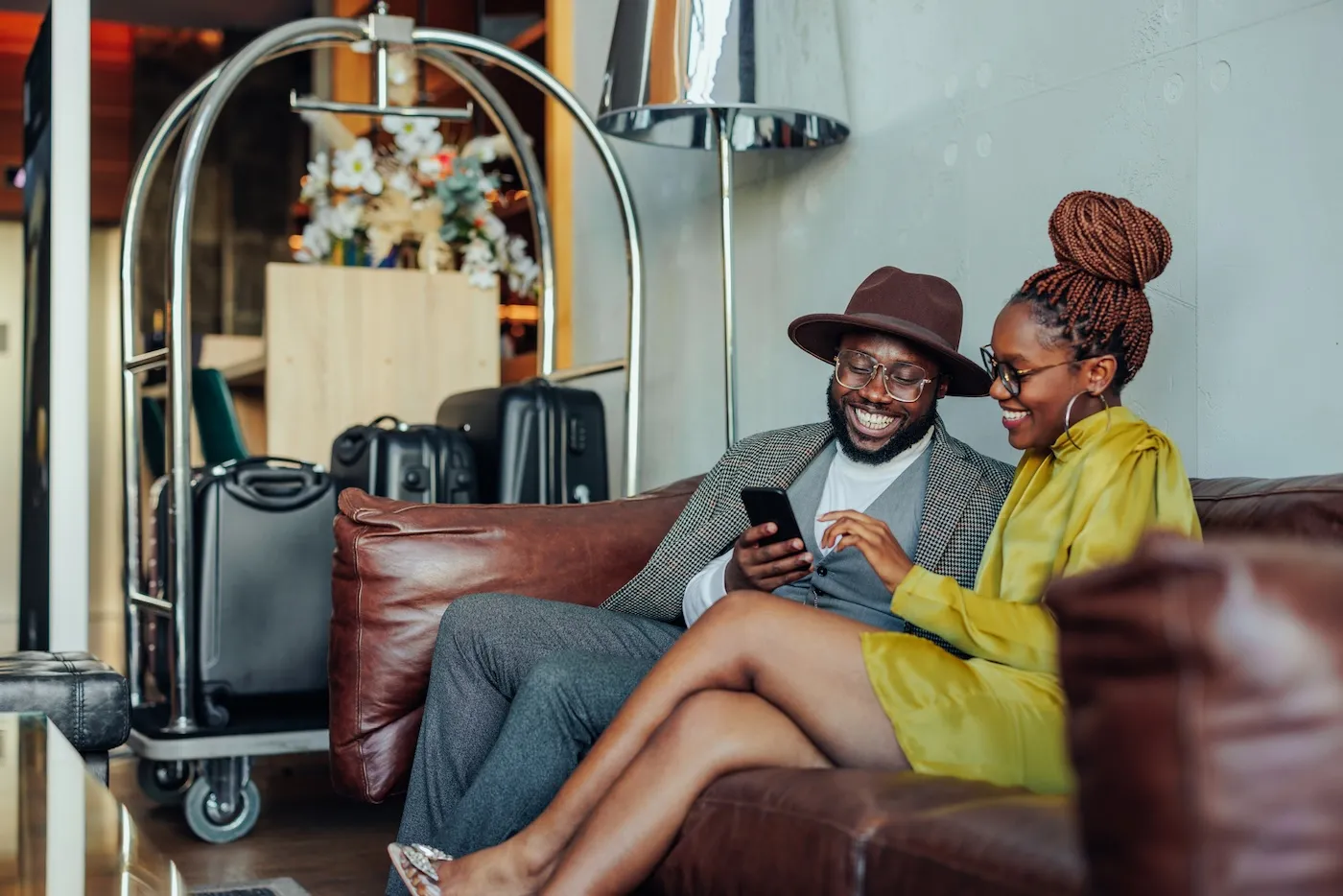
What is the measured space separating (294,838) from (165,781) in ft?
1.67

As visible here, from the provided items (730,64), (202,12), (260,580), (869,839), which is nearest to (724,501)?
A: (730,64)

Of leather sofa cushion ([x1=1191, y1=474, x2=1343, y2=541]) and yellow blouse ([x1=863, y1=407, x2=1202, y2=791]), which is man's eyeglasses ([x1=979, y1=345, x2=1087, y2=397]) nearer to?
yellow blouse ([x1=863, y1=407, x2=1202, y2=791])

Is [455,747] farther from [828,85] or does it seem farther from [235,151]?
[235,151]

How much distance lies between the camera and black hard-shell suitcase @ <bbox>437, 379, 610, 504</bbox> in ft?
11.3

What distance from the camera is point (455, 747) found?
2.26 meters

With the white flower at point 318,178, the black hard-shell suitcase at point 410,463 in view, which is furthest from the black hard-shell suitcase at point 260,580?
the white flower at point 318,178

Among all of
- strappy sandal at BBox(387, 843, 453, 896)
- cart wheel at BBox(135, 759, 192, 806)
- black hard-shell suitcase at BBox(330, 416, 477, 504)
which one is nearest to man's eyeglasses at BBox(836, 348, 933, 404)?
strappy sandal at BBox(387, 843, 453, 896)

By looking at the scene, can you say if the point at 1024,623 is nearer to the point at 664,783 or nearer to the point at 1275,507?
the point at 1275,507

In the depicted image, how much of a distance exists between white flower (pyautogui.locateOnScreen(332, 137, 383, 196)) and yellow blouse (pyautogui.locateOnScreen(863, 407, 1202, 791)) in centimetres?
277

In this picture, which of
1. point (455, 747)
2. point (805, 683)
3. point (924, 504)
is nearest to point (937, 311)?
point (924, 504)

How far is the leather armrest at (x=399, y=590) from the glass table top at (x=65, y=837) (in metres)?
0.71

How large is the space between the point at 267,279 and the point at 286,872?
1.85 m

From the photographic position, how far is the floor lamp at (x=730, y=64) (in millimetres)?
2898

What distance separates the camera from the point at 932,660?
1.74 m
